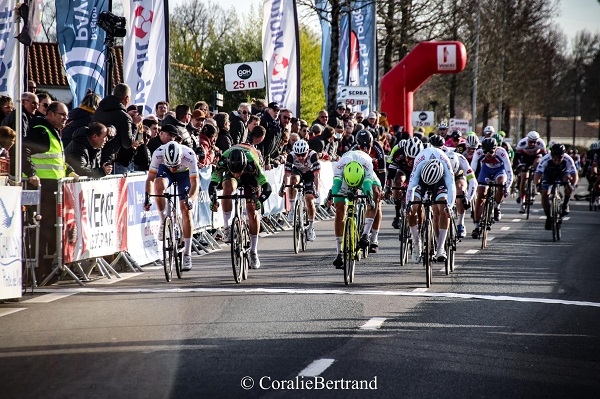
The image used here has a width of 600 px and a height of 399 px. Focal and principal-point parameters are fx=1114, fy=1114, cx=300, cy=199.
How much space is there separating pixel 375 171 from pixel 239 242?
12.7ft

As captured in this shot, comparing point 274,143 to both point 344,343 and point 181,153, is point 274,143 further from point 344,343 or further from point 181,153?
point 344,343

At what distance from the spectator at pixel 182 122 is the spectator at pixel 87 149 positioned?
4.02 feet

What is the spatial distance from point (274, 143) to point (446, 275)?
21.3 ft

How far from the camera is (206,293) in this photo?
12414mm

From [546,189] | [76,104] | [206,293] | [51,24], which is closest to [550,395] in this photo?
[206,293]

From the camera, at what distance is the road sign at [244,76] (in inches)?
1049

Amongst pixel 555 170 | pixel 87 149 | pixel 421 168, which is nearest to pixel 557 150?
pixel 555 170

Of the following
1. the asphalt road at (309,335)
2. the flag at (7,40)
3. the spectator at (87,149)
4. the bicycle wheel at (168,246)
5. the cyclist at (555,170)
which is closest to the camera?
the asphalt road at (309,335)

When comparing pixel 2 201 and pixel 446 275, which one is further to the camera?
pixel 446 275

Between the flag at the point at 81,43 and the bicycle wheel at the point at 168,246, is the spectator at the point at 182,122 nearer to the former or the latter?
the flag at the point at 81,43

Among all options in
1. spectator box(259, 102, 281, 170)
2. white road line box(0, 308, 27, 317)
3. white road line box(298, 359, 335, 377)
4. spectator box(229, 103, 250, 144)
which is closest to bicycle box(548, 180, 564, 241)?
spectator box(259, 102, 281, 170)

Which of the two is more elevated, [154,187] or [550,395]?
[154,187]

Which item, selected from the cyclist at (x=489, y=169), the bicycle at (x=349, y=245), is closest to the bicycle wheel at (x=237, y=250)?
the bicycle at (x=349, y=245)

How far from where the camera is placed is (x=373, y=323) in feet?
33.9
